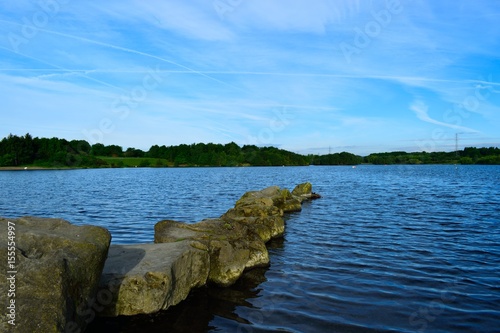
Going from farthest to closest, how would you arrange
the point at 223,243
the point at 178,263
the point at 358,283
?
1. the point at 223,243
2. the point at 358,283
3. the point at 178,263

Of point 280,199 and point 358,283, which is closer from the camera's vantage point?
point 358,283

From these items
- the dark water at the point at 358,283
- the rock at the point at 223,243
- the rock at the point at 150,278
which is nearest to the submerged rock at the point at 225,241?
the rock at the point at 223,243

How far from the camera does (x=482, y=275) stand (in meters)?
14.9

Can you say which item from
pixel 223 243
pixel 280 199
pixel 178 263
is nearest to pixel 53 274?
pixel 178 263

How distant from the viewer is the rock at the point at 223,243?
14.0 metres

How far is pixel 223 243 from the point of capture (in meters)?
14.9

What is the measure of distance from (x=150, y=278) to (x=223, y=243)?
4676 millimetres

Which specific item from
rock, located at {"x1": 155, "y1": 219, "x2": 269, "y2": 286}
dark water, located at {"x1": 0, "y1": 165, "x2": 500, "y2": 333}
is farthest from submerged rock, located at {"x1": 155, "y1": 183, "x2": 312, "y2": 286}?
dark water, located at {"x1": 0, "y1": 165, "x2": 500, "y2": 333}

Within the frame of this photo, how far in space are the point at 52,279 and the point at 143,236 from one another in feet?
49.1

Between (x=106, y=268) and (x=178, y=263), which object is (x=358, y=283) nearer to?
(x=178, y=263)

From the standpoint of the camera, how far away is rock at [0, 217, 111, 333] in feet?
23.5

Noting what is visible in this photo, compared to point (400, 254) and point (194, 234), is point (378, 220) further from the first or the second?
point (194, 234)

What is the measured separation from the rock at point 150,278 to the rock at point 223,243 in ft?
2.96

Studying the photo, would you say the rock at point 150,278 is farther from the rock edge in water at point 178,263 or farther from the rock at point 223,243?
the rock at point 223,243
